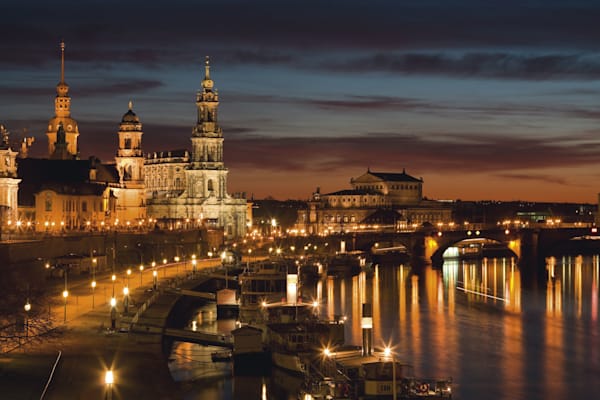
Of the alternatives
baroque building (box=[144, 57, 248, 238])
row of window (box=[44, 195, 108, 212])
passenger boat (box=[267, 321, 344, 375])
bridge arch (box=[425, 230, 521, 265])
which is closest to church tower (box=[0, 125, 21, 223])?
row of window (box=[44, 195, 108, 212])

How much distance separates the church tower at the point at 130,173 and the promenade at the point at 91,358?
6051cm

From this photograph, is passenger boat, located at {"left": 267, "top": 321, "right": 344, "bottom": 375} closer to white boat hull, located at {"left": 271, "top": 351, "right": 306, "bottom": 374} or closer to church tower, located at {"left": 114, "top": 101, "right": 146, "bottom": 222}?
white boat hull, located at {"left": 271, "top": 351, "right": 306, "bottom": 374}

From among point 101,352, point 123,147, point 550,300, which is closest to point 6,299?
point 101,352

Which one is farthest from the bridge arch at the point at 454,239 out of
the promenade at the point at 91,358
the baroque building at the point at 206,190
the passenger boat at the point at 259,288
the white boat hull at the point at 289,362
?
the white boat hull at the point at 289,362

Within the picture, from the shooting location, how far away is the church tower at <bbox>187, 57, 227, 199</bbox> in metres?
138

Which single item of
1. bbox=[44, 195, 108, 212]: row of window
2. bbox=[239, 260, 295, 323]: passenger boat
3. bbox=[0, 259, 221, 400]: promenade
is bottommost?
bbox=[0, 259, 221, 400]: promenade

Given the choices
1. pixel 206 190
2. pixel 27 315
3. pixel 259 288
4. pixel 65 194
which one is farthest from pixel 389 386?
pixel 206 190

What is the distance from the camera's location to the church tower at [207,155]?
138 m

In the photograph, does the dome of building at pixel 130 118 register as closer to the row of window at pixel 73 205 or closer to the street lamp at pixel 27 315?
the row of window at pixel 73 205

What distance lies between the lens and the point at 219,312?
77500 mm

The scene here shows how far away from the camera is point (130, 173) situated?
128m

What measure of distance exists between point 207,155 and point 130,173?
1417 centimetres

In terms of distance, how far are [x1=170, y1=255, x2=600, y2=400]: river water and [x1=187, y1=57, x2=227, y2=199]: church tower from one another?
29.7 metres

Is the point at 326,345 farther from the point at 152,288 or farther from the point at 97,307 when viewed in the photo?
the point at 152,288
